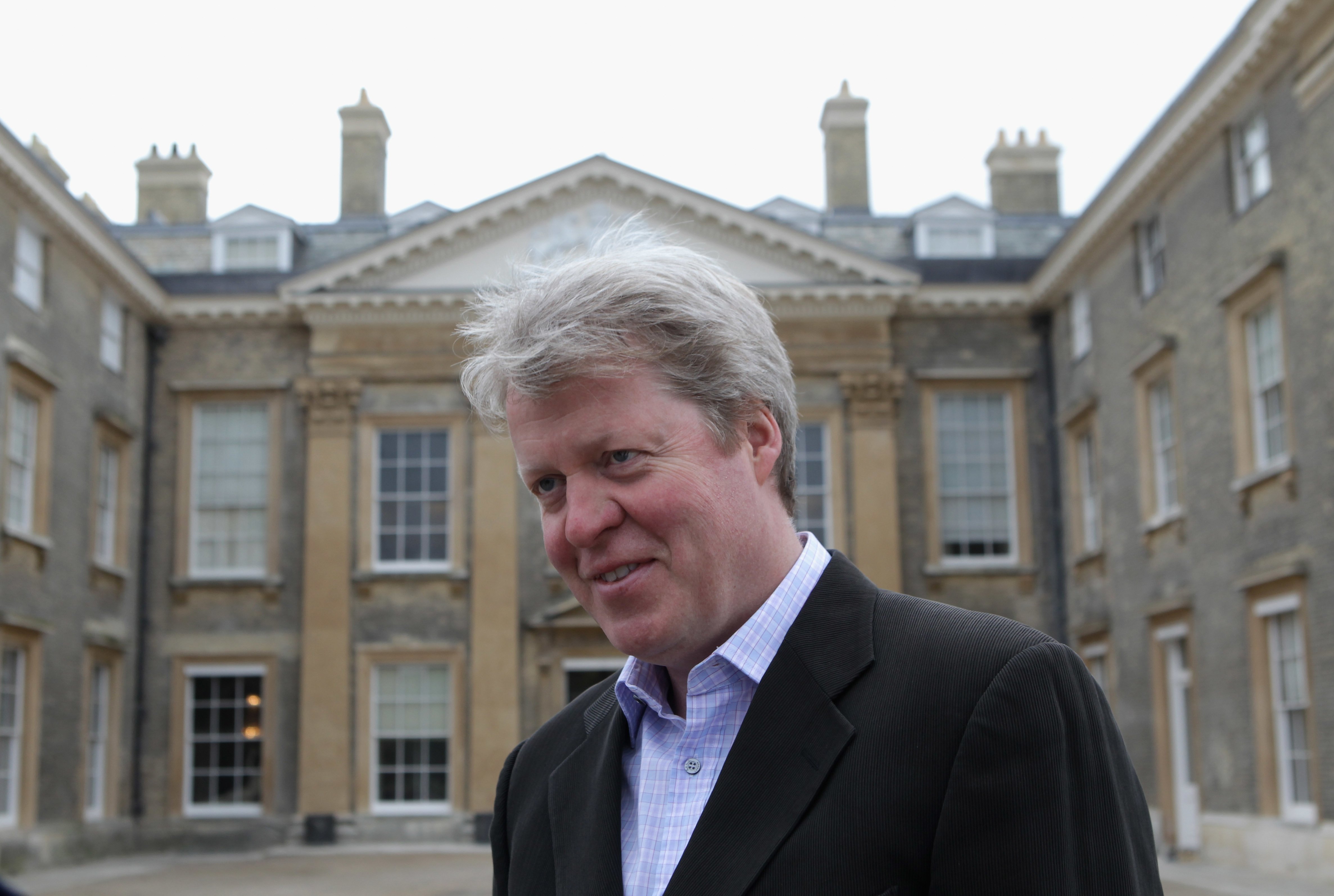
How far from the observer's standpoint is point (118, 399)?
21875 millimetres

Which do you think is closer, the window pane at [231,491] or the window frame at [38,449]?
the window frame at [38,449]

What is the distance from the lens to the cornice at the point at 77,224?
1767cm

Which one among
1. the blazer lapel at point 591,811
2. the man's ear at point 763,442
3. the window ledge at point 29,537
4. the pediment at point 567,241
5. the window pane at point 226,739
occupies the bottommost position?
the window pane at point 226,739

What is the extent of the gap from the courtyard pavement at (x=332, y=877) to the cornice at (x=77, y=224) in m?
8.59

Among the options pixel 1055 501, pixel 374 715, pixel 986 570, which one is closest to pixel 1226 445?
pixel 1055 501

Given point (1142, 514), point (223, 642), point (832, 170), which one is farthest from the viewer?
point (832, 170)

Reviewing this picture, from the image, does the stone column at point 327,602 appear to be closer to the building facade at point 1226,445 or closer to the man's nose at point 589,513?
the building facade at point 1226,445

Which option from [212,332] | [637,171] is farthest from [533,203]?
[212,332]

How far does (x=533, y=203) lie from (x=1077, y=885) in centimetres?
2218

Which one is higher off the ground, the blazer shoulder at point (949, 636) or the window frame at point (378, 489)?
the window frame at point (378, 489)

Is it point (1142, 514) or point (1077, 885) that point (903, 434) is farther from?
point (1077, 885)

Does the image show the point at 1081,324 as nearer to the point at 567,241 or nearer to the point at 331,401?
the point at 567,241

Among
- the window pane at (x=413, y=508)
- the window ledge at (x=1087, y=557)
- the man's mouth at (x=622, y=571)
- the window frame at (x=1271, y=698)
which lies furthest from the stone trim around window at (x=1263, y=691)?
the man's mouth at (x=622, y=571)

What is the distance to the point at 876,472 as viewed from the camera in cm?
2281
